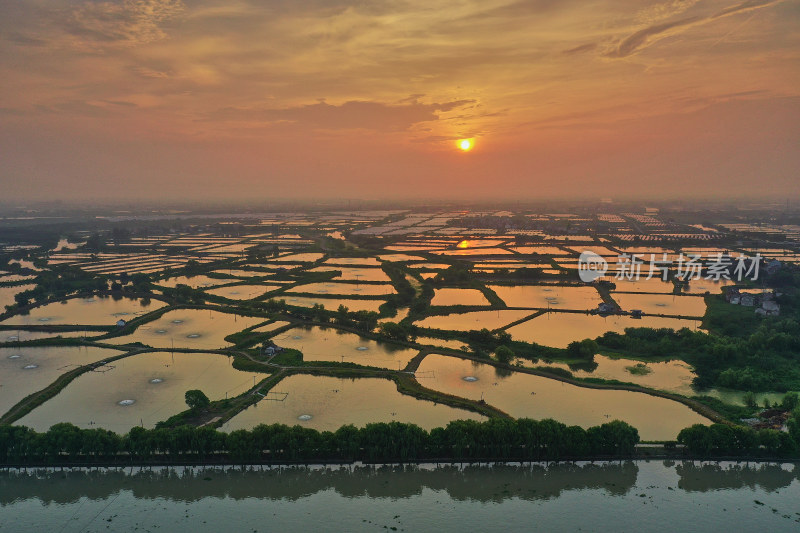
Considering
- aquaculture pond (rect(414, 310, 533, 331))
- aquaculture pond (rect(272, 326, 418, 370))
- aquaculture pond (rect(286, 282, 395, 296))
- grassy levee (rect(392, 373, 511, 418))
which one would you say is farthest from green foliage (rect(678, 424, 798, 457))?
aquaculture pond (rect(286, 282, 395, 296))

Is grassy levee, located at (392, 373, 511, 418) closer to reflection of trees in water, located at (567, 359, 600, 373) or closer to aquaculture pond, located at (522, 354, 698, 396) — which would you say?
aquaculture pond, located at (522, 354, 698, 396)

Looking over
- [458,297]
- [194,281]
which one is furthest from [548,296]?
[194,281]

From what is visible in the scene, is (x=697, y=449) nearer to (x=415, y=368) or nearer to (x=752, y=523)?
(x=752, y=523)

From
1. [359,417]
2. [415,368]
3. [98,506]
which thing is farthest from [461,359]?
[98,506]

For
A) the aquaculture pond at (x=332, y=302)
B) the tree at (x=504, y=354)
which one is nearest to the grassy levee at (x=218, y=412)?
the tree at (x=504, y=354)

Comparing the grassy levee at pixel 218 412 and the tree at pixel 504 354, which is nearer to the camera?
the grassy levee at pixel 218 412

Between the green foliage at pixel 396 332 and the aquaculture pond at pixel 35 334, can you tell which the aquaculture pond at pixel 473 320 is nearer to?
the green foliage at pixel 396 332
